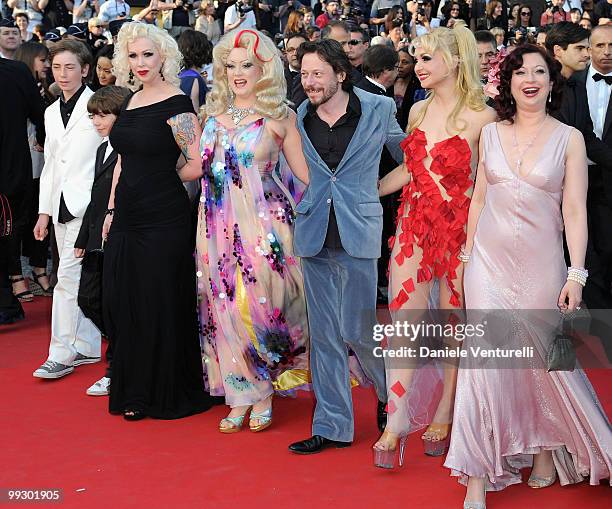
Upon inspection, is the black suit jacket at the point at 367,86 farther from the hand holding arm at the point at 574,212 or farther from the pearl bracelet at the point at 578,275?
the pearl bracelet at the point at 578,275

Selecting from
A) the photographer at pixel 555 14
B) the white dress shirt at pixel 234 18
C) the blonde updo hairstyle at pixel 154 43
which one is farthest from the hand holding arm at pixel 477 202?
the photographer at pixel 555 14

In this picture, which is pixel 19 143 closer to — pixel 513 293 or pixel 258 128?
pixel 258 128

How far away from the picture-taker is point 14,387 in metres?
6.21

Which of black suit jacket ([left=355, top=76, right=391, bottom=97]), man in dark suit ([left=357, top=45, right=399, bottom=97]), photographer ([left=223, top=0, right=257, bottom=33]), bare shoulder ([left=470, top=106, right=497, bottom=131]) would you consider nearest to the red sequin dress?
bare shoulder ([left=470, top=106, right=497, bottom=131])

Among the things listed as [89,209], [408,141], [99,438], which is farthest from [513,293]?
[89,209]

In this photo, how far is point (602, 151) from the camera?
647 centimetres

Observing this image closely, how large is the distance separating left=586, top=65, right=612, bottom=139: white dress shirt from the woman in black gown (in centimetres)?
284

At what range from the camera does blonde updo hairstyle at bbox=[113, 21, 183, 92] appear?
550cm

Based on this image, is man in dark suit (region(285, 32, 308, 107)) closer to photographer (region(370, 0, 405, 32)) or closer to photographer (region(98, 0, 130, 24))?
photographer (region(98, 0, 130, 24))

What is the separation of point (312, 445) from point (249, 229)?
1129mm

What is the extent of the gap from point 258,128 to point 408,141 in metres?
0.79

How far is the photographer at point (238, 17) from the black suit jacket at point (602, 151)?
6.79m

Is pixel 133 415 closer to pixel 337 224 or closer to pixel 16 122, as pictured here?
pixel 337 224

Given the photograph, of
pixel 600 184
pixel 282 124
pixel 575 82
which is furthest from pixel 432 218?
pixel 600 184
